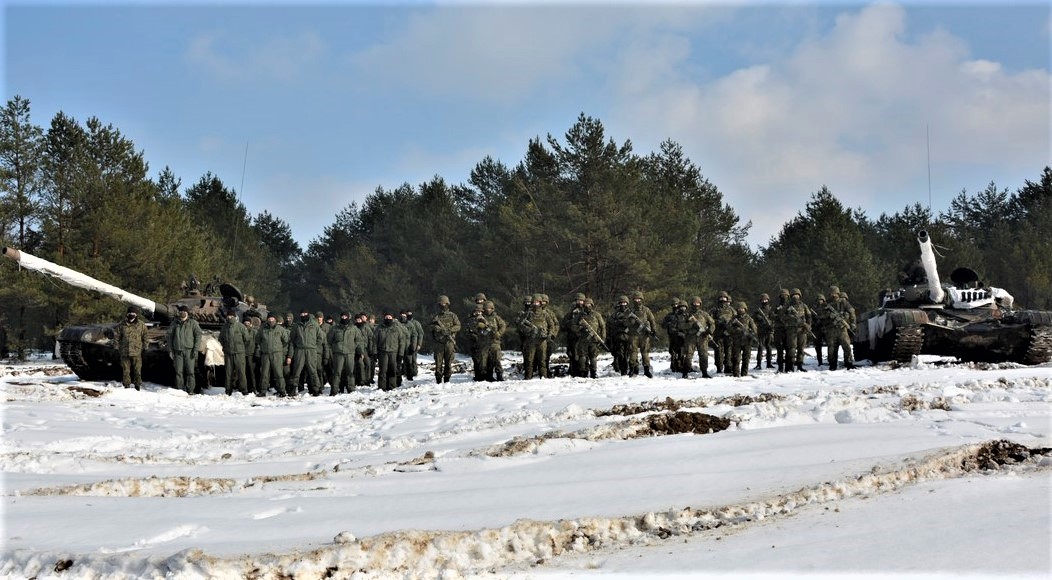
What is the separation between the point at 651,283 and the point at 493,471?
2475cm

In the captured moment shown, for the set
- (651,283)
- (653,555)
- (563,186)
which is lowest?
(653,555)

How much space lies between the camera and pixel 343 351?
639 inches

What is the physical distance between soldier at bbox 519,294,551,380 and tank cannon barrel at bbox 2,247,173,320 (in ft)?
23.7

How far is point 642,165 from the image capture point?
112ft

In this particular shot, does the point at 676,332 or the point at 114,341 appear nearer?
the point at 114,341

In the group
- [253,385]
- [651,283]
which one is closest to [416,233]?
[651,283]

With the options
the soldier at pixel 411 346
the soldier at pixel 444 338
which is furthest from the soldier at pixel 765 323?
the soldier at pixel 411 346

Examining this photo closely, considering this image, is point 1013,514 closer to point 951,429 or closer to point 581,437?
point 951,429

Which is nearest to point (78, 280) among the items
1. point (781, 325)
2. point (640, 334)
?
point (640, 334)

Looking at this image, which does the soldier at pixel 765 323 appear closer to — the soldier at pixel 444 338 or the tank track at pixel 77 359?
the soldier at pixel 444 338

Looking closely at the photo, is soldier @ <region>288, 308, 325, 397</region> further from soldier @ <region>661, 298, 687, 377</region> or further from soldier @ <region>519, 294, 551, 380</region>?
soldier @ <region>661, 298, 687, 377</region>

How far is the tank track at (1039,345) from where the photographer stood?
15.6 metres

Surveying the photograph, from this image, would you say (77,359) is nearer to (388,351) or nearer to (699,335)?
(388,351)

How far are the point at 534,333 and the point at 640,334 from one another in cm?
192
